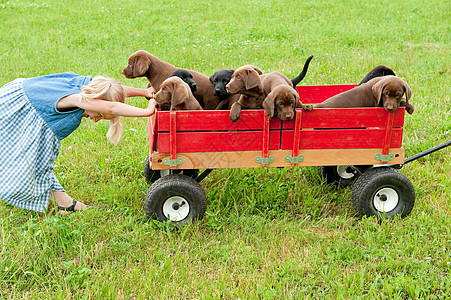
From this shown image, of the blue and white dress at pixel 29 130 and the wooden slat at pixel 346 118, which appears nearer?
the wooden slat at pixel 346 118

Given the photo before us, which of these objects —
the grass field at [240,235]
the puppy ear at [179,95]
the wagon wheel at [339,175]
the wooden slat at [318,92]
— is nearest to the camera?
the grass field at [240,235]

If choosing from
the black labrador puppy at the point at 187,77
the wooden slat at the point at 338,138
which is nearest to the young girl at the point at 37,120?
the black labrador puppy at the point at 187,77

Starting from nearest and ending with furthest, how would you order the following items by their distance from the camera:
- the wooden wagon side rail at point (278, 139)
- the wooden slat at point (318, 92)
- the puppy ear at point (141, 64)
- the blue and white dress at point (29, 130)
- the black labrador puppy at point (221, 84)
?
the wooden wagon side rail at point (278, 139)
the blue and white dress at point (29, 130)
the black labrador puppy at point (221, 84)
the puppy ear at point (141, 64)
the wooden slat at point (318, 92)

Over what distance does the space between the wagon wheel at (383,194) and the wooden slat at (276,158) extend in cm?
13

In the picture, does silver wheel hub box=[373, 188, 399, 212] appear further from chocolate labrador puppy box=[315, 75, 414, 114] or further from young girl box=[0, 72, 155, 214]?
young girl box=[0, 72, 155, 214]

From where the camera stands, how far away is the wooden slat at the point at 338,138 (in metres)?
4.17

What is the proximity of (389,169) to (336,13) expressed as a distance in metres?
11.2

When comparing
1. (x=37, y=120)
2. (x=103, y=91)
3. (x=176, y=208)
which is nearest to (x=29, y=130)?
(x=37, y=120)

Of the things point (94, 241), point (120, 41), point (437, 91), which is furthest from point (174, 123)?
point (120, 41)

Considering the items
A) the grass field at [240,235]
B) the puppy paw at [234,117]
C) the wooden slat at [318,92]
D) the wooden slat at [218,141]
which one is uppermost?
the wooden slat at [318,92]

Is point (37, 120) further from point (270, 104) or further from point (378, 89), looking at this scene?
point (378, 89)

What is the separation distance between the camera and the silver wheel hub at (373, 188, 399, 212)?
171 inches

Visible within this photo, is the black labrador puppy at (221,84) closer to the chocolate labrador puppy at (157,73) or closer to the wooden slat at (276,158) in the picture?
the chocolate labrador puppy at (157,73)

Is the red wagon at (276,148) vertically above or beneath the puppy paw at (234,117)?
beneath
